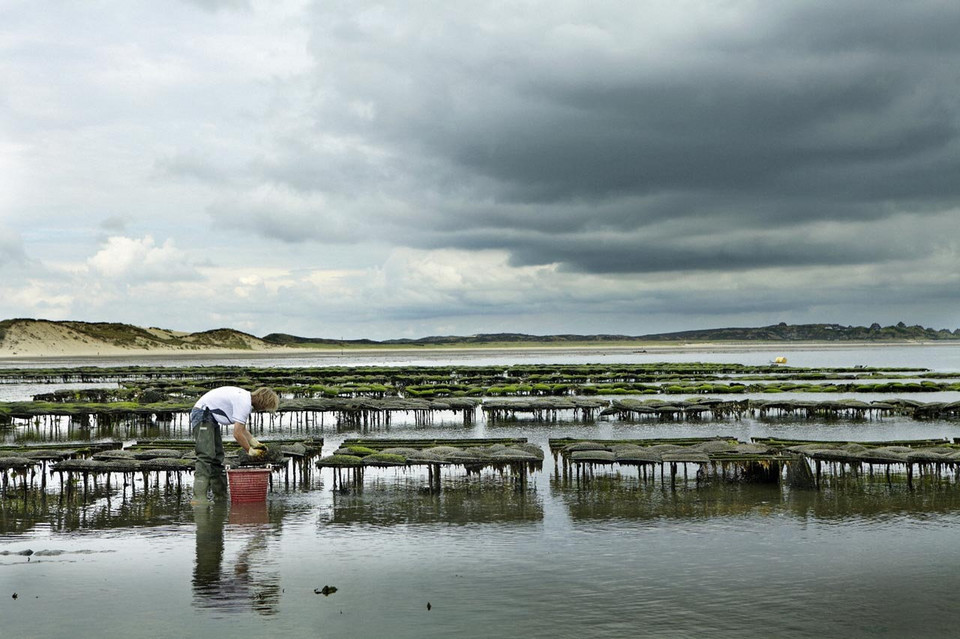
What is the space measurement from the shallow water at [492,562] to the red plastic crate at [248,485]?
363 mm

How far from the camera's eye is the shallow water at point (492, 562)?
8641 mm

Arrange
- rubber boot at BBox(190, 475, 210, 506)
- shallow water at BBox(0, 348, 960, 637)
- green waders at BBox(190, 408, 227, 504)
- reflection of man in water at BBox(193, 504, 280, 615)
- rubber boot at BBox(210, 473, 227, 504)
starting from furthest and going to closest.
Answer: rubber boot at BBox(210, 473, 227, 504) < rubber boot at BBox(190, 475, 210, 506) < green waders at BBox(190, 408, 227, 504) < reflection of man in water at BBox(193, 504, 280, 615) < shallow water at BBox(0, 348, 960, 637)

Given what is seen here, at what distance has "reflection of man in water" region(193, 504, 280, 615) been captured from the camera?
915 centimetres

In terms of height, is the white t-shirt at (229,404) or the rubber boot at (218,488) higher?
the white t-shirt at (229,404)

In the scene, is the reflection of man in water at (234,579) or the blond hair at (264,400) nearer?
the reflection of man in water at (234,579)

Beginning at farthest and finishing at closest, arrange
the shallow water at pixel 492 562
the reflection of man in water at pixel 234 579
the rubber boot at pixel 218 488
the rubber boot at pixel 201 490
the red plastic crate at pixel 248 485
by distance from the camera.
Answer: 1. the rubber boot at pixel 218 488
2. the red plastic crate at pixel 248 485
3. the rubber boot at pixel 201 490
4. the reflection of man in water at pixel 234 579
5. the shallow water at pixel 492 562

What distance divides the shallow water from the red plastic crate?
14.3 inches

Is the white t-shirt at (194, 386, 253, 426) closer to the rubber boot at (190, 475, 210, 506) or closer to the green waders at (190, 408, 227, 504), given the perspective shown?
the green waders at (190, 408, 227, 504)

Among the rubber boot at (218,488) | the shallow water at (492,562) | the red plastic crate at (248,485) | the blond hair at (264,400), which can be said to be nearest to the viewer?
the shallow water at (492,562)

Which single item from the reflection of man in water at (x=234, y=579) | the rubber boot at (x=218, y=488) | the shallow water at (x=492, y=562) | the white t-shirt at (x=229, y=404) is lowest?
the shallow water at (x=492, y=562)

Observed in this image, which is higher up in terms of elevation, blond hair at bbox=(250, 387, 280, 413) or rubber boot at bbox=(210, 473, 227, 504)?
blond hair at bbox=(250, 387, 280, 413)

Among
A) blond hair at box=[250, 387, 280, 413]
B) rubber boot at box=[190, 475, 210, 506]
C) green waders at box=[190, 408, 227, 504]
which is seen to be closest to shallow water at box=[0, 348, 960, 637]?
rubber boot at box=[190, 475, 210, 506]

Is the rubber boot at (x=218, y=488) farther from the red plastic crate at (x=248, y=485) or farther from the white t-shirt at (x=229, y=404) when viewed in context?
the white t-shirt at (x=229, y=404)

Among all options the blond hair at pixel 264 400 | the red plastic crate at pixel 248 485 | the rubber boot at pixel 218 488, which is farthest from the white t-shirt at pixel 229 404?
the rubber boot at pixel 218 488
